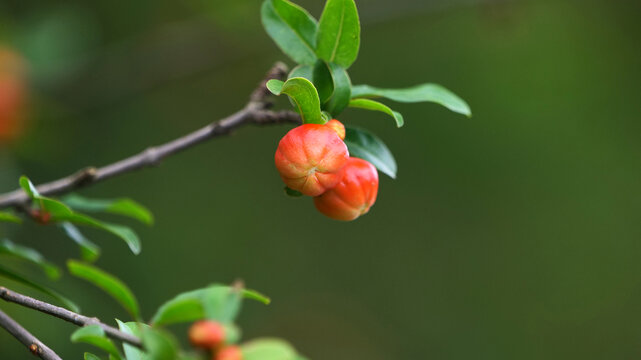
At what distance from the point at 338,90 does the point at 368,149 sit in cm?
8

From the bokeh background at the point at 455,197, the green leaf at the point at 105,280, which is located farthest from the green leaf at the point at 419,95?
the bokeh background at the point at 455,197

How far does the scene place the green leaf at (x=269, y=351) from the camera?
47cm

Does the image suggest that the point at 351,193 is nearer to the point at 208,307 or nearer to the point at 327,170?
the point at 327,170

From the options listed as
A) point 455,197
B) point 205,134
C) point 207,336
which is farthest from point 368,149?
point 455,197

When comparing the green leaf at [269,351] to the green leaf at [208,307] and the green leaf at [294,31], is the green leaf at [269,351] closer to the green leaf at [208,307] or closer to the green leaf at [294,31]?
the green leaf at [208,307]

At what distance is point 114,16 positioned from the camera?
2846mm

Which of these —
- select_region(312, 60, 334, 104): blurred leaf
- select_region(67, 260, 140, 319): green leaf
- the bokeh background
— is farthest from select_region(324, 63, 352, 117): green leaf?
the bokeh background

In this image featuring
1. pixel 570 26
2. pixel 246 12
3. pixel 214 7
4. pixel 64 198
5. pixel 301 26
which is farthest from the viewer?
pixel 570 26

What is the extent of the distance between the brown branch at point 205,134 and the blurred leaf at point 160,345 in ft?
1.22

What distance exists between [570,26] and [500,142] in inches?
24.2

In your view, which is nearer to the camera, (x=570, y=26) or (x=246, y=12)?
(x=246, y=12)

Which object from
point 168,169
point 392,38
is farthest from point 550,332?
point 168,169

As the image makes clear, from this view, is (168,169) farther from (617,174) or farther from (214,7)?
(617,174)

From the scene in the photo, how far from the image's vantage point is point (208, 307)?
525mm
